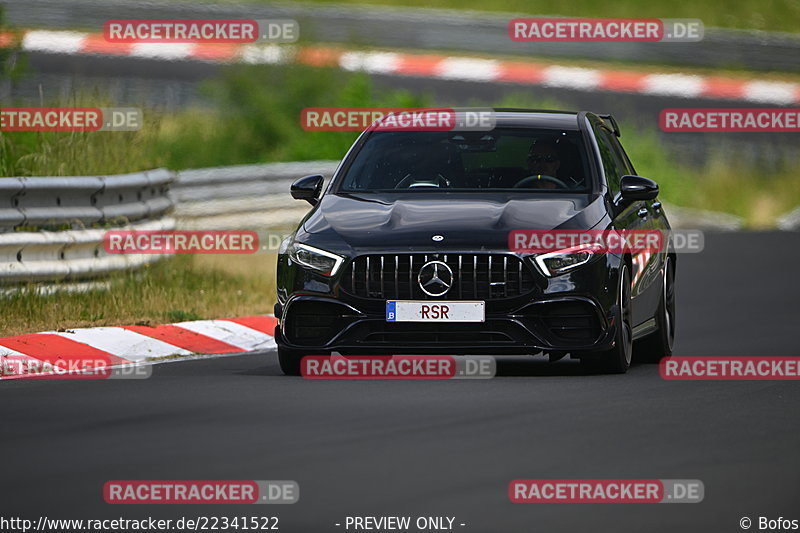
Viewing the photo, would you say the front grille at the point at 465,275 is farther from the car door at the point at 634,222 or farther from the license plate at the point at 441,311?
the car door at the point at 634,222

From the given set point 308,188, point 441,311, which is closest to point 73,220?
point 308,188

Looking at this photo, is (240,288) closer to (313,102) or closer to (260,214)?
(260,214)

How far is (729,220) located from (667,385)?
16.6m

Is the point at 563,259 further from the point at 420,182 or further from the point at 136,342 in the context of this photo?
the point at 136,342

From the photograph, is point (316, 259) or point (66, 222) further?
point (66, 222)

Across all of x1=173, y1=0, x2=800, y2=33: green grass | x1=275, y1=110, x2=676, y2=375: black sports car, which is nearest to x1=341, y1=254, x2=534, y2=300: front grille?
x1=275, y1=110, x2=676, y2=375: black sports car

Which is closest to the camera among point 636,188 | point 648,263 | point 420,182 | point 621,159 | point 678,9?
point 636,188

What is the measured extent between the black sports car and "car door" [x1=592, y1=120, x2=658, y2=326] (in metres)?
0.03

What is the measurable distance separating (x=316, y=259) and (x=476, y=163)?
5.24 ft

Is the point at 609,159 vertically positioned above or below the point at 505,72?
below

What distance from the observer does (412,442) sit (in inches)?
333

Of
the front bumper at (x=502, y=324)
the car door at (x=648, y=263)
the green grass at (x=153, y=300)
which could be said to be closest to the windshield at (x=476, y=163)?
the car door at (x=648, y=263)

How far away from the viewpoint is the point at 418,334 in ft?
35.4

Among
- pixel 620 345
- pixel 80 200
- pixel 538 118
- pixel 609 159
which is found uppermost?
pixel 538 118
